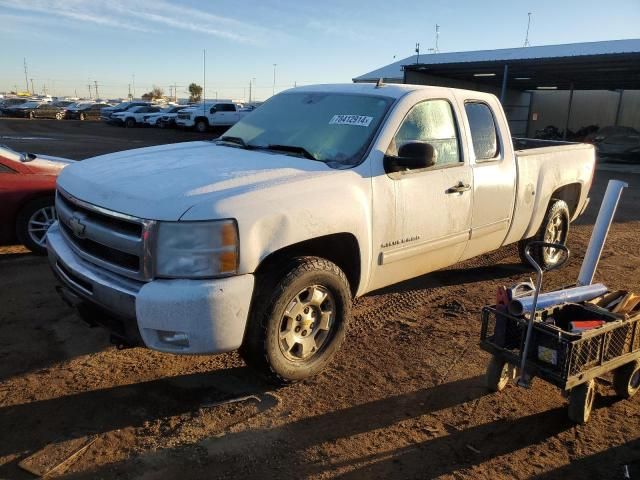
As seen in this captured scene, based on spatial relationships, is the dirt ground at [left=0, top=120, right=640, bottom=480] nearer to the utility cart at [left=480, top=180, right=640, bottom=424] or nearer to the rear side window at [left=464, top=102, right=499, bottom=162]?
the utility cart at [left=480, top=180, right=640, bottom=424]

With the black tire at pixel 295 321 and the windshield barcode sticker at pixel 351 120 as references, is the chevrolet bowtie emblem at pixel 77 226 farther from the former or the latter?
the windshield barcode sticker at pixel 351 120

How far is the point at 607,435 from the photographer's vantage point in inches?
124

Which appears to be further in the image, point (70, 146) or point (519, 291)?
point (70, 146)

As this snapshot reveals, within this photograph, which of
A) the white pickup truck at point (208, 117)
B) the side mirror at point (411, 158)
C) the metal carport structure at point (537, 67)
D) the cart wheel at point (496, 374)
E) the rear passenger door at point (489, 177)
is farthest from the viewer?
the white pickup truck at point (208, 117)

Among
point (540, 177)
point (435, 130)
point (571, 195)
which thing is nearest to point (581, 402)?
point (435, 130)

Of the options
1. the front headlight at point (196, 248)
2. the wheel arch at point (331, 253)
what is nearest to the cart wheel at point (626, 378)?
the wheel arch at point (331, 253)

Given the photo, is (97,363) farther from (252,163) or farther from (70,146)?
(70,146)

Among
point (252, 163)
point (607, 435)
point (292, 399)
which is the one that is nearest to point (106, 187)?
point (252, 163)

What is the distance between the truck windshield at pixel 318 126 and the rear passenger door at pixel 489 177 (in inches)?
41.6

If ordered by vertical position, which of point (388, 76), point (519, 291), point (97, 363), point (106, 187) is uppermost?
point (388, 76)

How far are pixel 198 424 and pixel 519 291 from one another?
2176 millimetres

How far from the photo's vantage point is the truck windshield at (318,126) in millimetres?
3846

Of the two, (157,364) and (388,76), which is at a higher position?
(388,76)

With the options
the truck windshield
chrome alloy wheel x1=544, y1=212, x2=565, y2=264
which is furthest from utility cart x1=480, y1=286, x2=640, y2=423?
chrome alloy wheel x1=544, y1=212, x2=565, y2=264
